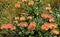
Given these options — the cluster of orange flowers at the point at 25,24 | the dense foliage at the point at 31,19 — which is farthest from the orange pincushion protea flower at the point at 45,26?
the cluster of orange flowers at the point at 25,24

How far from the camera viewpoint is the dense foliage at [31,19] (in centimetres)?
390

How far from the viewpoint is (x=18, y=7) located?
4.27 m

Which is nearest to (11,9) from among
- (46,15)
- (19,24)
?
(19,24)

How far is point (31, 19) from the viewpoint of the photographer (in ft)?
13.5

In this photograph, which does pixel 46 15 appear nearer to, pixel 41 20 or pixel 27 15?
pixel 41 20

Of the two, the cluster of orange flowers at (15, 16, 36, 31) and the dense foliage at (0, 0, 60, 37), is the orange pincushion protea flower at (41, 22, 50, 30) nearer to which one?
the dense foliage at (0, 0, 60, 37)

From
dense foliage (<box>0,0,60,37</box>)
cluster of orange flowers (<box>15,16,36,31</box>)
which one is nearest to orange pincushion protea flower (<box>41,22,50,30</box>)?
dense foliage (<box>0,0,60,37</box>)

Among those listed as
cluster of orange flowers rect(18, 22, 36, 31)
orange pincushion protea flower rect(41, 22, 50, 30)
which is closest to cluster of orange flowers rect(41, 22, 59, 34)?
orange pincushion protea flower rect(41, 22, 50, 30)

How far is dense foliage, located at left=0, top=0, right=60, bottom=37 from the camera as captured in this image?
3.90 m

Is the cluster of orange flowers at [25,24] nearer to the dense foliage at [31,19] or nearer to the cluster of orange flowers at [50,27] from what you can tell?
the dense foliage at [31,19]

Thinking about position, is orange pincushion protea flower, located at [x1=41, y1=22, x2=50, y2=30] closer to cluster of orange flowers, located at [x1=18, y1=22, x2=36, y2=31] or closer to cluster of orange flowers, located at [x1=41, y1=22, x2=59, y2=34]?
cluster of orange flowers, located at [x1=41, y1=22, x2=59, y2=34]

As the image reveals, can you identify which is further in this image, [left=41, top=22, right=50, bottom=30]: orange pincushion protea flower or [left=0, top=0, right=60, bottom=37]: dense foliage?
[left=0, top=0, right=60, bottom=37]: dense foliage

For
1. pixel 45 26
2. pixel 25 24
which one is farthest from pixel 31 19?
pixel 45 26

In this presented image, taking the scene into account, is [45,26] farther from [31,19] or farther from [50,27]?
[31,19]
